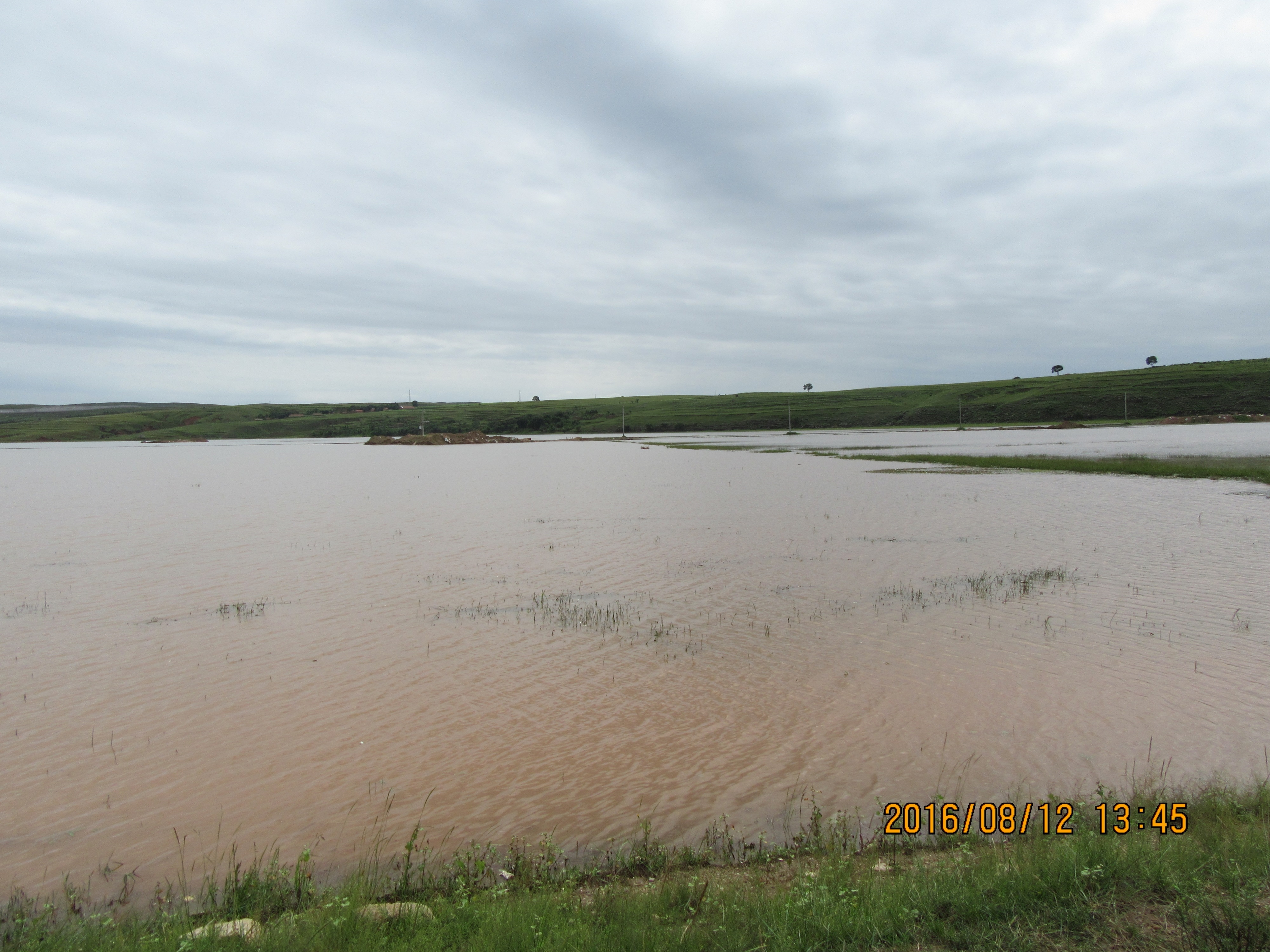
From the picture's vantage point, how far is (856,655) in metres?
13.5

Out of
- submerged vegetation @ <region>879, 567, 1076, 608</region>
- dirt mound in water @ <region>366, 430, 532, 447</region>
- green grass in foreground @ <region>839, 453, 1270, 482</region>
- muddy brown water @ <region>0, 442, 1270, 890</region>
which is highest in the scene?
dirt mound in water @ <region>366, 430, 532, 447</region>

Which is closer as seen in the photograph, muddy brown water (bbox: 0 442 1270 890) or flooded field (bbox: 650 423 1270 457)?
muddy brown water (bbox: 0 442 1270 890)

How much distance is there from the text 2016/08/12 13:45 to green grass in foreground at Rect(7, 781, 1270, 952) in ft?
0.55

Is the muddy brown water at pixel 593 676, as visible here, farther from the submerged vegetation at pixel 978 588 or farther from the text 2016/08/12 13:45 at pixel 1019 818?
the text 2016/08/12 13:45 at pixel 1019 818

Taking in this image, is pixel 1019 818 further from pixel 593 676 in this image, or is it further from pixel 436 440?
pixel 436 440

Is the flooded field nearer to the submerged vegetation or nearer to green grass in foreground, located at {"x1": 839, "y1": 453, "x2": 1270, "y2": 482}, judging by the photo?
green grass in foreground, located at {"x1": 839, "y1": 453, "x2": 1270, "y2": 482}

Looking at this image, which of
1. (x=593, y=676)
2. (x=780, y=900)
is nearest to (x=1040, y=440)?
(x=593, y=676)

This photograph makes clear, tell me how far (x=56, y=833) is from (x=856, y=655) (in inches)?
461

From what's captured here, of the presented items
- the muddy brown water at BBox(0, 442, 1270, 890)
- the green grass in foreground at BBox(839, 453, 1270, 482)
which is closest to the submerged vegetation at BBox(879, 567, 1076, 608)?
the muddy brown water at BBox(0, 442, 1270, 890)

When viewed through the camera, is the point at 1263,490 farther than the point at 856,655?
Yes

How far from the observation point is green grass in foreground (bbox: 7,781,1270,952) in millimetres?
5285

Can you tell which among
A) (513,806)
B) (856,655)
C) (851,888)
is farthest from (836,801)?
(856,655)

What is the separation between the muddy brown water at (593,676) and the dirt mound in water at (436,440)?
11628cm

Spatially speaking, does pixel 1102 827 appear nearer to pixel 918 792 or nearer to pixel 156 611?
pixel 918 792
